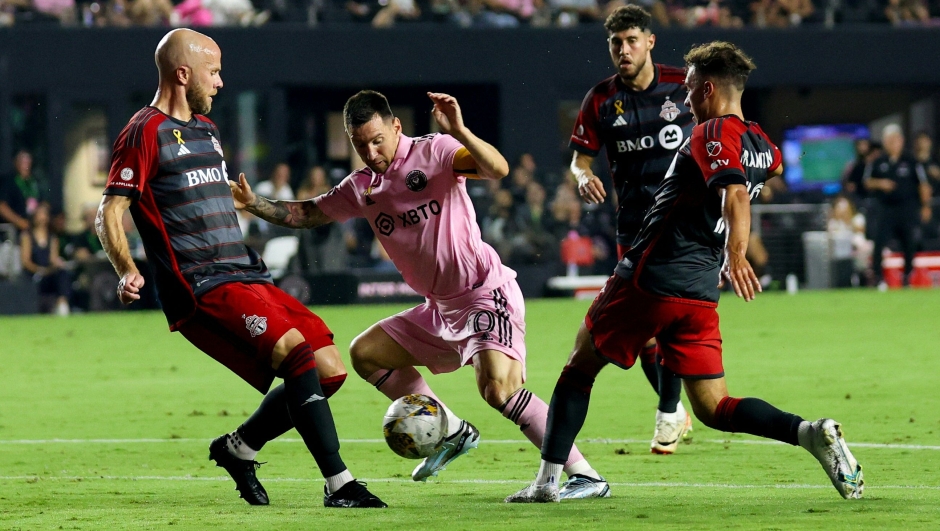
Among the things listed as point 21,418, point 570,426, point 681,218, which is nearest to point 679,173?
point 681,218

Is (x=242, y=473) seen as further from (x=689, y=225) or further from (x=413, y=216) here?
(x=689, y=225)

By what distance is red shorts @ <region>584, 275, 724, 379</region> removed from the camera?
609 cm

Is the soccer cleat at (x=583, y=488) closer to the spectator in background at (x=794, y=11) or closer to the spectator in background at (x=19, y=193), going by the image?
the spectator in background at (x=19, y=193)

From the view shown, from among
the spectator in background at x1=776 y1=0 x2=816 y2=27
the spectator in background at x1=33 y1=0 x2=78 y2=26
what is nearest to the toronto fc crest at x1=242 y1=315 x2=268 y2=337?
the spectator in background at x1=33 y1=0 x2=78 y2=26

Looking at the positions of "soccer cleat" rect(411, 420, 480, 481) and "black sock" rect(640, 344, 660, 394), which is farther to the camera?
"black sock" rect(640, 344, 660, 394)

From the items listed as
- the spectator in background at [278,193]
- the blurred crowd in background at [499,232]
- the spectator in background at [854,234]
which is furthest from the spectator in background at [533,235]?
the spectator in background at [854,234]

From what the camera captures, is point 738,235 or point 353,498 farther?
point 353,498

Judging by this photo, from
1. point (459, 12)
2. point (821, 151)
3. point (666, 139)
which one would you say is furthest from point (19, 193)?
point (821, 151)

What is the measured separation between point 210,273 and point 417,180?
1075 millimetres

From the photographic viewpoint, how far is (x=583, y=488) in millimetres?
6340

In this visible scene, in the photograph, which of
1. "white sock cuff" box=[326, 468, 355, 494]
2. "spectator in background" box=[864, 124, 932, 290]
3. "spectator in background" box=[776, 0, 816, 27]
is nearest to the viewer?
"white sock cuff" box=[326, 468, 355, 494]

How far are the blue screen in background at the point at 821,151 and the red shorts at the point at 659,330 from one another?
2467cm

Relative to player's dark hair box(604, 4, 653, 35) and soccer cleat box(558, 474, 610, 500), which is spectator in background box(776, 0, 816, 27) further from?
soccer cleat box(558, 474, 610, 500)

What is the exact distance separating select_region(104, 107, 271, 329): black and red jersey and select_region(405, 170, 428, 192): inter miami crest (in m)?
0.87
